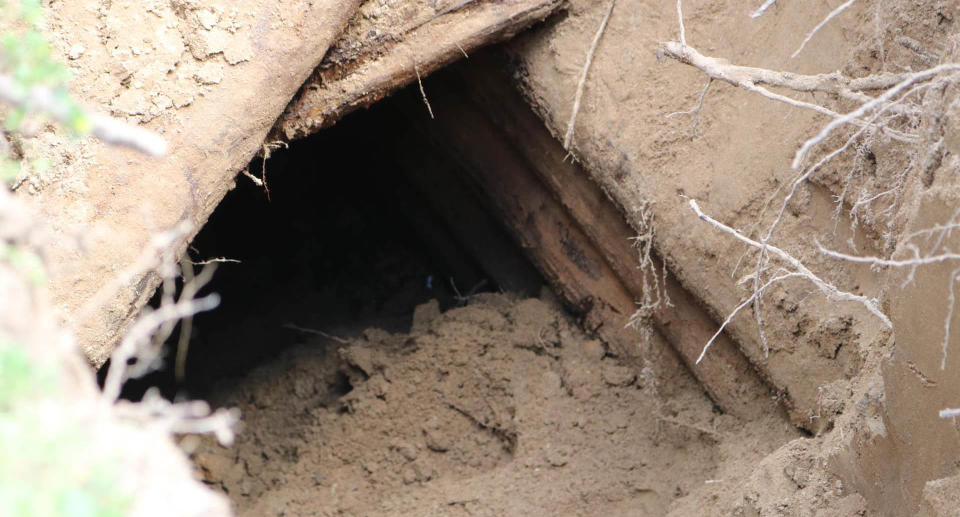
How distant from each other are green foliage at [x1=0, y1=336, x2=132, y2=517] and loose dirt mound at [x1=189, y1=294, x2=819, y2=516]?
6.42 ft

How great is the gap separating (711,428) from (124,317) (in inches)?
75.0

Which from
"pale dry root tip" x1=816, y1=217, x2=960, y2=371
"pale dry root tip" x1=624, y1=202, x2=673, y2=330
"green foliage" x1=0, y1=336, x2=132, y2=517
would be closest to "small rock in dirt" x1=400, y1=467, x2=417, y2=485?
"pale dry root tip" x1=624, y1=202, x2=673, y2=330

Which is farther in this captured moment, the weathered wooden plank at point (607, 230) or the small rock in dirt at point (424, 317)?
the small rock in dirt at point (424, 317)

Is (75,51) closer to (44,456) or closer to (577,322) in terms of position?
(44,456)

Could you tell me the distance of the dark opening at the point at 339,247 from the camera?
4234 mm

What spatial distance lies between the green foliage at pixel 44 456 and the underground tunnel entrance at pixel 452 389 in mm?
1985

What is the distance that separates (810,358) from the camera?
2.41 meters

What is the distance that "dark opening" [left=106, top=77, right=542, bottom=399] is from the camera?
4234mm

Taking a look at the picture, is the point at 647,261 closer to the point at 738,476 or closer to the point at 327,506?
the point at 738,476

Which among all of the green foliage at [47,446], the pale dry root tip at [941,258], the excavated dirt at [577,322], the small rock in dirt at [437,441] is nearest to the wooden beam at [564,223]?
the excavated dirt at [577,322]

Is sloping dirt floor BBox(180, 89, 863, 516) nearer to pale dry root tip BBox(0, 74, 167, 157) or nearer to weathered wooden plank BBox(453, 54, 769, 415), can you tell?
weathered wooden plank BBox(453, 54, 769, 415)

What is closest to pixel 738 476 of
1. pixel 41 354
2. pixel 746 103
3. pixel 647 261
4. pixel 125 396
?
pixel 647 261

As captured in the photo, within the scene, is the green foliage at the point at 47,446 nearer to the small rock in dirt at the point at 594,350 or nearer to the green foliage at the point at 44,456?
the green foliage at the point at 44,456

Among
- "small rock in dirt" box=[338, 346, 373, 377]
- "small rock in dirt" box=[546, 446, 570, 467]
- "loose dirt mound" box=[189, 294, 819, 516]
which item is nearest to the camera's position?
"loose dirt mound" box=[189, 294, 819, 516]
